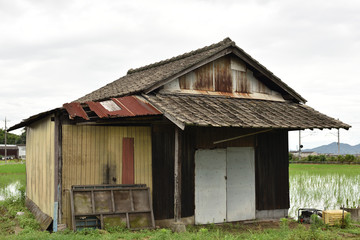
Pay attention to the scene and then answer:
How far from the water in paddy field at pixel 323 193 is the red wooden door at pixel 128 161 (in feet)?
21.5

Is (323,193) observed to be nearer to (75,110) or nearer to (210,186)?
(210,186)

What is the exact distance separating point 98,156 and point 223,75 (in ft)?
16.4

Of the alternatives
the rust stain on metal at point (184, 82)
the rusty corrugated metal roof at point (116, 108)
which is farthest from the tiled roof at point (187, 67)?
the rusty corrugated metal roof at point (116, 108)

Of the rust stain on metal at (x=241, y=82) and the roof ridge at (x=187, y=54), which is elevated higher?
the roof ridge at (x=187, y=54)

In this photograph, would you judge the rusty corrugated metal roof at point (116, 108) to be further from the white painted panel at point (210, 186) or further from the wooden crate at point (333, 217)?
the wooden crate at point (333, 217)

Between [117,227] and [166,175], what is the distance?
2240mm

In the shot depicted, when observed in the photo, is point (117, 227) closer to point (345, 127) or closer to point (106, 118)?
point (106, 118)

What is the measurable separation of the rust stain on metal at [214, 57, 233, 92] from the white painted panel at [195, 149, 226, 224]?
2089 mm

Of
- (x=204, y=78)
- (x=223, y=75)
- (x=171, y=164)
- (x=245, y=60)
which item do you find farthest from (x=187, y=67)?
(x=171, y=164)

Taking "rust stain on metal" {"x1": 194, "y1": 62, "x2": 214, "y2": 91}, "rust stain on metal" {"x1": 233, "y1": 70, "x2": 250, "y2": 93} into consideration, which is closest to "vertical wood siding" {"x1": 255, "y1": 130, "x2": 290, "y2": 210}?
"rust stain on metal" {"x1": 233, "y1": 70, "x2": 250, "y2": 93}

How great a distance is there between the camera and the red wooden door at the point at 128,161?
1095 centimetres

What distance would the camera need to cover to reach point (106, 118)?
32.6ft

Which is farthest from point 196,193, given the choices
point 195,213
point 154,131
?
point 154,131

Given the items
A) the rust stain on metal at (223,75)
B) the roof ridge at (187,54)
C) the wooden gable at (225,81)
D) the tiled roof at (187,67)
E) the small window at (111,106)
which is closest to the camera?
the small window at (111,106)
